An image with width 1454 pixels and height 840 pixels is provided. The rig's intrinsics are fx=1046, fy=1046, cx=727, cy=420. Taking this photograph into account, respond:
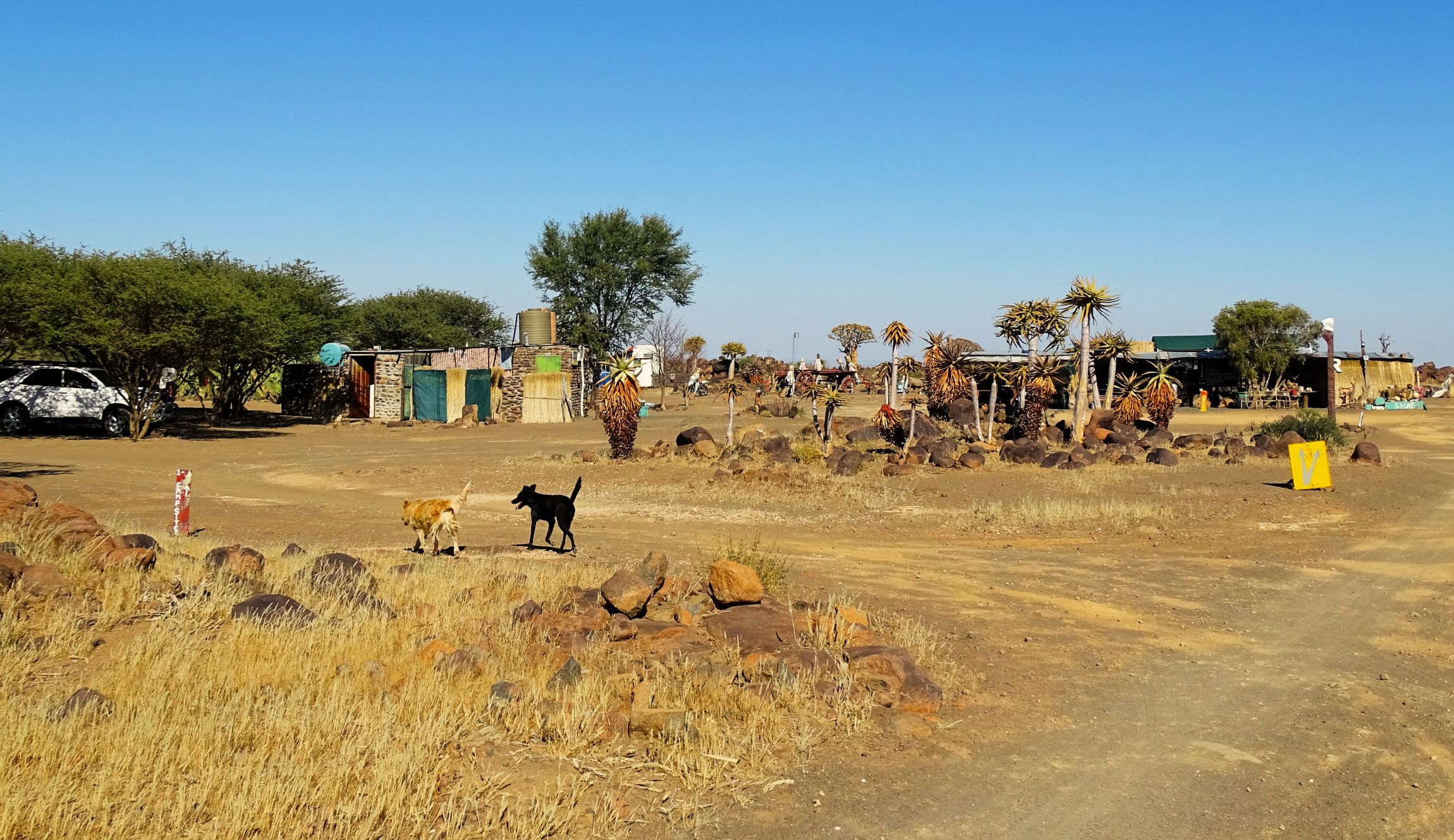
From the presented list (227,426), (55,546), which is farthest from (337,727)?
(227,426)

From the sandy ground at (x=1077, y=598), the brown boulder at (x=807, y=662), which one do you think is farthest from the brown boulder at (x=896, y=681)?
the sandy ground at (x=1077, y=598)

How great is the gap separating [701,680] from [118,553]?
18.7 ft

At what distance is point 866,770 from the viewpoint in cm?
650

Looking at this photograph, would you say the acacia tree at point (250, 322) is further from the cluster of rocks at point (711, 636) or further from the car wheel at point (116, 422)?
the cluster of rocks at point (711, 636)

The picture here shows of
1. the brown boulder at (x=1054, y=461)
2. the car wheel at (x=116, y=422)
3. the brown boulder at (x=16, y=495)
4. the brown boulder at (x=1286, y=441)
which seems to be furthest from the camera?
the car wheel at (x=116, y=422)

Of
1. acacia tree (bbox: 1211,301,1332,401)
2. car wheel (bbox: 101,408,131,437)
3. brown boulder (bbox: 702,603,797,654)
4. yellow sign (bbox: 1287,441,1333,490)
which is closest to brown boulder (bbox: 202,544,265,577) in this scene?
brown boulder (bbox: 702,603,797,654)

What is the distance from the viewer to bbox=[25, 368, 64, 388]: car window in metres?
31.1

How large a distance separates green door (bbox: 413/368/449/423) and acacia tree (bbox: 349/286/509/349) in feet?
71.3

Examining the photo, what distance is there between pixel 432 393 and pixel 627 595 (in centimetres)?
3465

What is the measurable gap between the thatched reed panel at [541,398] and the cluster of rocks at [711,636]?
31.9 m

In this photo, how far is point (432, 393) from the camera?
42.2 meters

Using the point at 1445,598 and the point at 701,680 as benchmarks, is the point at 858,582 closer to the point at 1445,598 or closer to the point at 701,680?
the point at 701,680

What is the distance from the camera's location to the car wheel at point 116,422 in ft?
105

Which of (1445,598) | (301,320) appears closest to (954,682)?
(1445,598)
